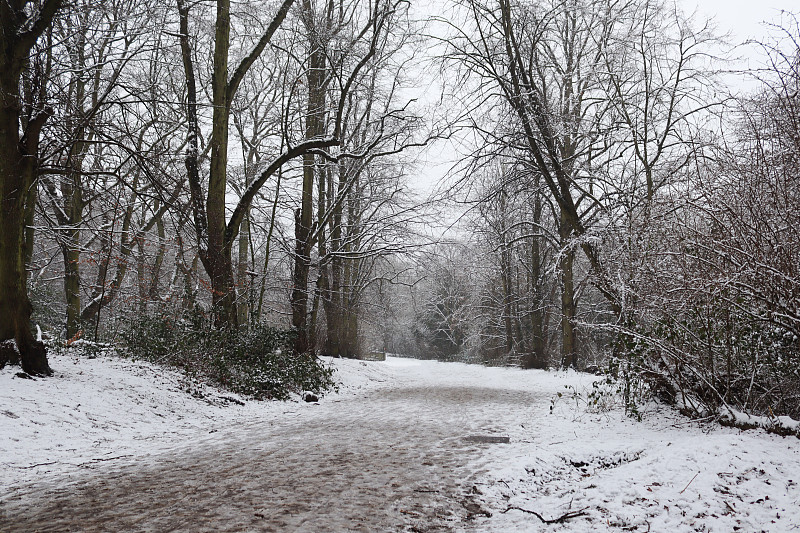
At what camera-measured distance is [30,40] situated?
7.10m

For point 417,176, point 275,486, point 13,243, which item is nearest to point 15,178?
point 13,243

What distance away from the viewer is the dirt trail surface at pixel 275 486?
351 cm

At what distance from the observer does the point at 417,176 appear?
1988 centimetres

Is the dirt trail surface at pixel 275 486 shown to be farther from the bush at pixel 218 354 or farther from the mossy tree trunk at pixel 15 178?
the mossy tree trunk at pixel 15 178

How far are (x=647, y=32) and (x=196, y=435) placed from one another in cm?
1084

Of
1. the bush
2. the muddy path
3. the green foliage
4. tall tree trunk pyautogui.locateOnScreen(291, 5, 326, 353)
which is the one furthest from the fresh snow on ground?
tall tree trunk pyautogui.locateOnScreen(291, 5, 326, 353)

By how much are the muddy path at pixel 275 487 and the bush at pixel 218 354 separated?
289 cm

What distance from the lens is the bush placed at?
9852mm

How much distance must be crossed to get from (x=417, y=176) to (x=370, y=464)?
1572 centimetres

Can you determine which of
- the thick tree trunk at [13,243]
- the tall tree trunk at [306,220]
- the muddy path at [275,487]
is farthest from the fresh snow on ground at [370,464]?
the tall tree trunk at [306,220]

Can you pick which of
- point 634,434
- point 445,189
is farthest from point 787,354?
point 445,189

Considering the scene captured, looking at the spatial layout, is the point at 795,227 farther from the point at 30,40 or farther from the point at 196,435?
the point at 30,40

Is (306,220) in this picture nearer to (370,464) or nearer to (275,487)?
(370,464)

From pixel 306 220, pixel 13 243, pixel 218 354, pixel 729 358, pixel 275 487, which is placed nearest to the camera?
pixel 275 487
